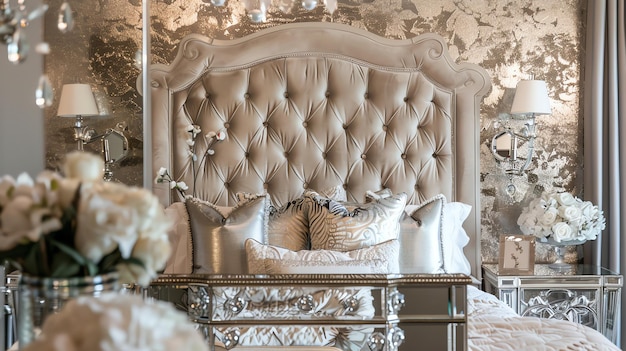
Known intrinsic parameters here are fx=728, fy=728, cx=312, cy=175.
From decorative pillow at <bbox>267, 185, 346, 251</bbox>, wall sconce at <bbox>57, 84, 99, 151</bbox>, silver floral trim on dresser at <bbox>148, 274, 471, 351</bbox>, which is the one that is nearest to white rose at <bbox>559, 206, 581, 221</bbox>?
decorative pillow at <bbox>267, 185, 346, 251</bbox>

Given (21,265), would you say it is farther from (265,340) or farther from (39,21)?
A: (39,21)

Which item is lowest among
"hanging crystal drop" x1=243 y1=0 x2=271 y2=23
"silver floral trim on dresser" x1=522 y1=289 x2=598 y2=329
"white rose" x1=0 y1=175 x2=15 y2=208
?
"silver floral trim on dresser" x1=522 y1=289 x2=598 y2=329

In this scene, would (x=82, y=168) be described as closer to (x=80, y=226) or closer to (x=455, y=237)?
(x=80, y=226)

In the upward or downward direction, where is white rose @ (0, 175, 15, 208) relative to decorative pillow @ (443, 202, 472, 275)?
upward

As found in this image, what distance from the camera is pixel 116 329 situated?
84 centimetres

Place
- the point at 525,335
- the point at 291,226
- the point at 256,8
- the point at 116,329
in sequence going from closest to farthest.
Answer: the point at 116,329 < the point at 256,8 < the point at 525,335 < the point at 291,226

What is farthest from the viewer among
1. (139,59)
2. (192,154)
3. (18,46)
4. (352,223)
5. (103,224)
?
(192,154)

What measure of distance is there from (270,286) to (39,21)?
1102mm

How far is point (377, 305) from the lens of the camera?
5.98 feet

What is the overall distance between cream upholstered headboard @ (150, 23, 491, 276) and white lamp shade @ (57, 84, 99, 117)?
780 mm

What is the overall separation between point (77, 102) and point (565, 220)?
2.29m

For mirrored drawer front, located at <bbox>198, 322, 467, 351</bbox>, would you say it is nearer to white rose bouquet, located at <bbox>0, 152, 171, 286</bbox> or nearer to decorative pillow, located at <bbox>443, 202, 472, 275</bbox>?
white rose bouquet, located at <bbox>0, 152, 171, 286</bbox>

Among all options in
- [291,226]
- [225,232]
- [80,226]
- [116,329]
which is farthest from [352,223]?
[116,329]

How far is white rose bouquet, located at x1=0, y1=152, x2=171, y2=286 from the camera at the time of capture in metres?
1.01
